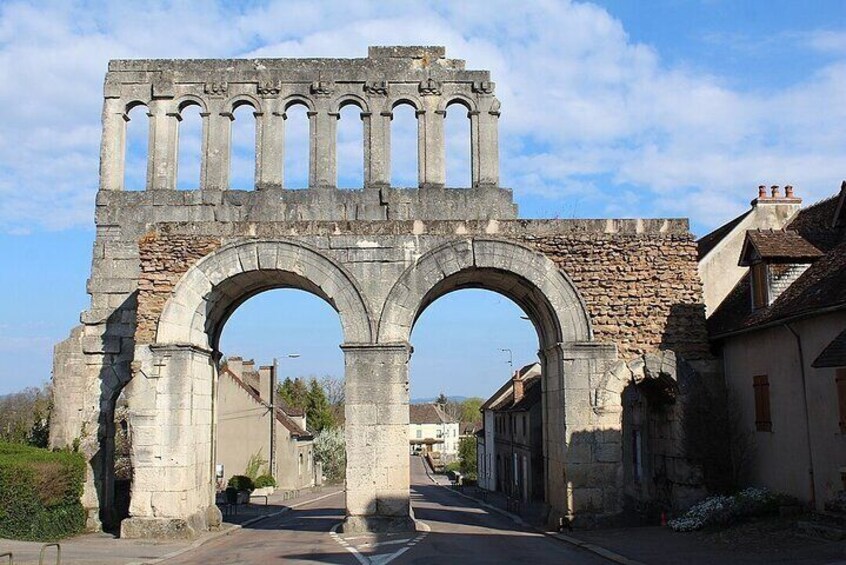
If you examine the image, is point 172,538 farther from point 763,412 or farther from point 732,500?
point 763,412

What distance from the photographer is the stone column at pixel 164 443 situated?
57.1 ft

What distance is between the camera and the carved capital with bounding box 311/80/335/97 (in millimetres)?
23188

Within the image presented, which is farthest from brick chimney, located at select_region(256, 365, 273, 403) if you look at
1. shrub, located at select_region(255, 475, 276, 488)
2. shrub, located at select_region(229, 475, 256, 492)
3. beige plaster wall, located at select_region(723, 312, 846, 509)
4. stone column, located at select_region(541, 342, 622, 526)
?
beige plaster wall, located at select_region(723, 312, 846, 509)

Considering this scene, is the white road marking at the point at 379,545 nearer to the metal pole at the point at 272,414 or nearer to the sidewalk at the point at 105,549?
the sidewalk at the point at 105,549

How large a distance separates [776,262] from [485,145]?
8.68 metres

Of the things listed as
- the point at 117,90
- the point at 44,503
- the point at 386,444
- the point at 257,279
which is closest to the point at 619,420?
the point at 386,444

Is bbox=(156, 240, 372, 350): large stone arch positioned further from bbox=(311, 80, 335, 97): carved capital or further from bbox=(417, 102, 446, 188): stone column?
bbox=(311, 80, 335, 97): carved capital

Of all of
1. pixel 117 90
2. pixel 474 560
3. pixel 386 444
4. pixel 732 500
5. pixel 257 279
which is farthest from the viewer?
pixel 117 90

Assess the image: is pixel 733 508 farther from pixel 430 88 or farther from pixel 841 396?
pixel 430 88

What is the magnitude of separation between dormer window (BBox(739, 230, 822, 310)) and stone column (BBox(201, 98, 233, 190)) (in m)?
13.5

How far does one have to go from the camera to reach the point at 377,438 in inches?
696

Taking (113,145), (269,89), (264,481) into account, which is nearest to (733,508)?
(269,89)

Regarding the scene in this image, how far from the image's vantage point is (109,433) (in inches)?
847

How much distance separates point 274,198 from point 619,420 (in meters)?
10.5
